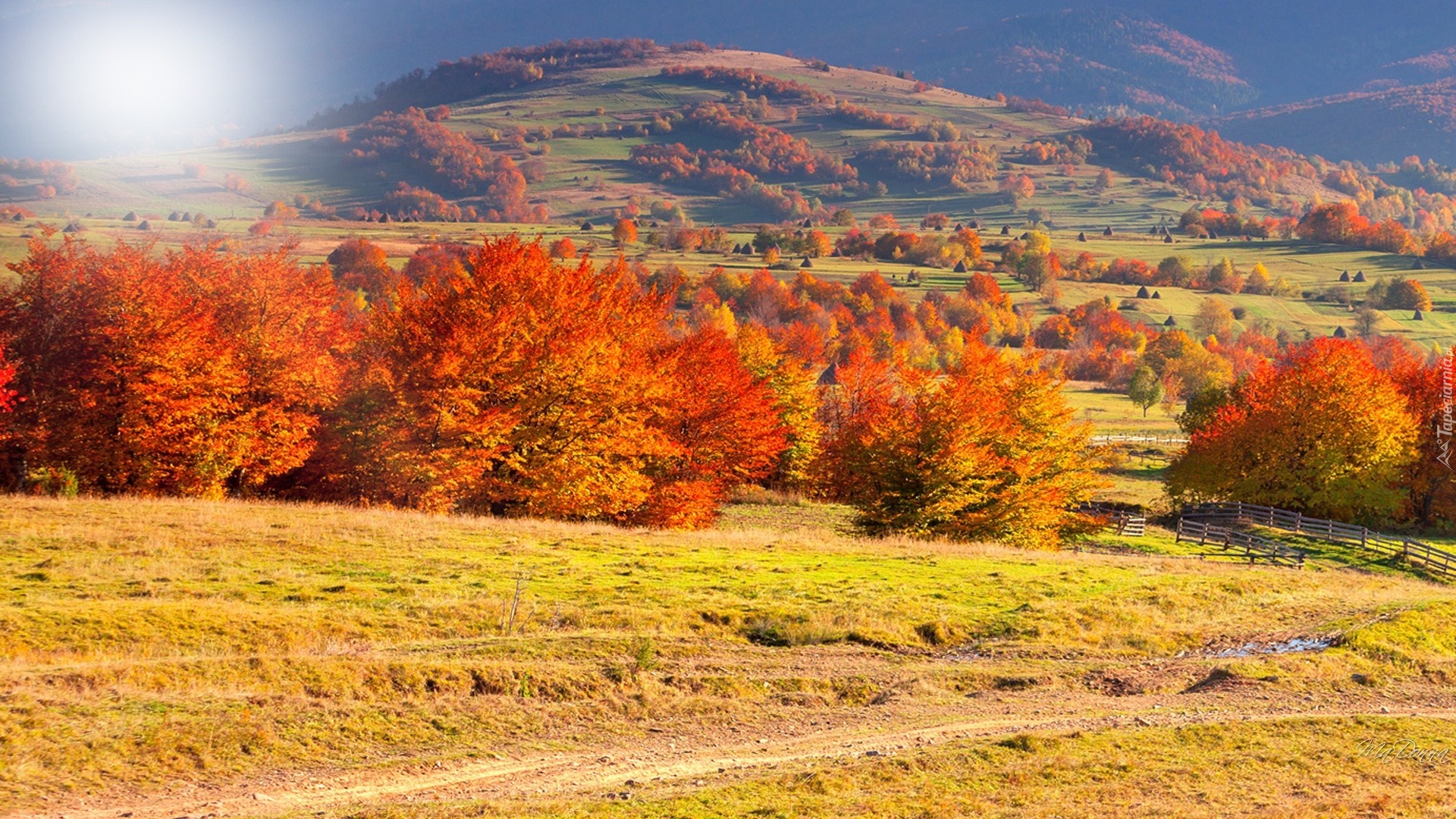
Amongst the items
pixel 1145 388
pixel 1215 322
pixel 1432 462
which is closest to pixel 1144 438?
pixel 1145 388

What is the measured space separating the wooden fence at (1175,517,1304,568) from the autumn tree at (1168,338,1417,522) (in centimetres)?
751

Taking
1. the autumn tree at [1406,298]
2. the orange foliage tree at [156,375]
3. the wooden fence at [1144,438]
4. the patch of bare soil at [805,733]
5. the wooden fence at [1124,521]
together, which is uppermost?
the autumn tree at [1406,298]

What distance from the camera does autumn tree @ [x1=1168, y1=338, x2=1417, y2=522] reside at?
6400cm

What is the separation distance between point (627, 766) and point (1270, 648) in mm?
17761

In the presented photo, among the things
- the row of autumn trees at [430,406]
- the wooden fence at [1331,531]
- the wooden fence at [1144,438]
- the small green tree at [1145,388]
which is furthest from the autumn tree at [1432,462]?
the small green tree at [1145,388]

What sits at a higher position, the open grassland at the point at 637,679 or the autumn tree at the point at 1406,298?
the autumn tree at the point at 1406,298

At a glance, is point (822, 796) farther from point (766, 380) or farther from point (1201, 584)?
point (766, 380)

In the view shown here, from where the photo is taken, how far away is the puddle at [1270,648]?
84.5 feet

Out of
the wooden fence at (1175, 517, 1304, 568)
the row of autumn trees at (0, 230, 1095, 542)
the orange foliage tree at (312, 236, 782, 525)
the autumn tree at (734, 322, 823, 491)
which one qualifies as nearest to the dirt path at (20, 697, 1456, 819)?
the orange foliage tree at (312, 236, 782, 525)

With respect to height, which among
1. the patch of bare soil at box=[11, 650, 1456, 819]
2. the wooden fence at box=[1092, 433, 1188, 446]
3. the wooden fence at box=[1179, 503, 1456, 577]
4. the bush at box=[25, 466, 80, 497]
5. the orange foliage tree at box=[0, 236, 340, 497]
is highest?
the orange foliage tree at box=[0, 236, 340, 497]

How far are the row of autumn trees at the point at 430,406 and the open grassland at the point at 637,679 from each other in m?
6.83

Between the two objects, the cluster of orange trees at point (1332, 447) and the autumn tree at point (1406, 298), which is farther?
the autumn tree at point (1406, 298)

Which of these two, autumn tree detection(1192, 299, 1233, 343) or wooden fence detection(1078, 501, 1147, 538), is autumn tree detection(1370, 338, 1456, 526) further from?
autumn tree detection(1192, 299, 1233, 343)

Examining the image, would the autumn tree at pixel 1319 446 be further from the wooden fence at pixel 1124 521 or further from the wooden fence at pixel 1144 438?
the wooden fence at pixel 1144 438
